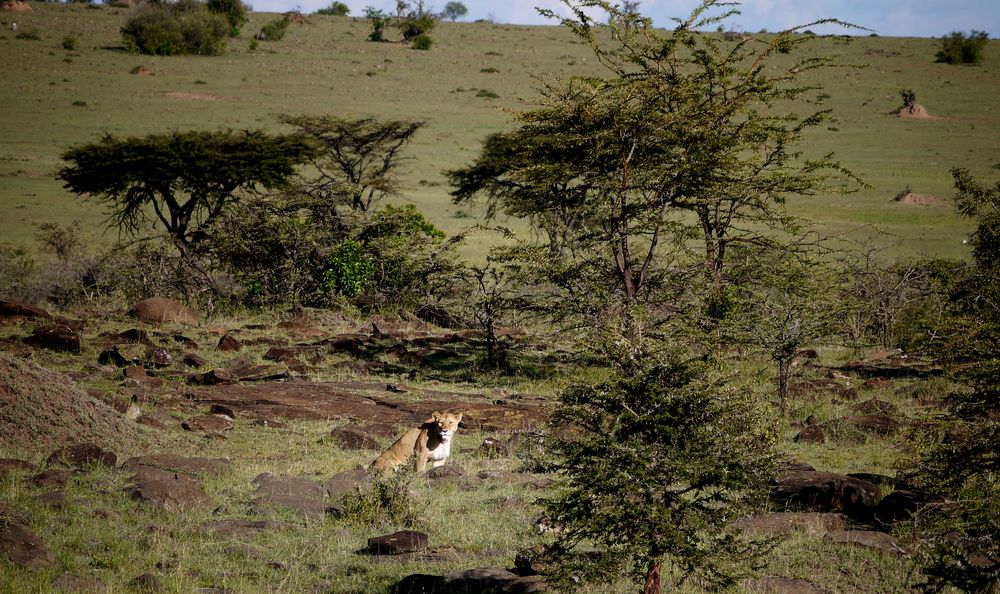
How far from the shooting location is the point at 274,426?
10.9 metres

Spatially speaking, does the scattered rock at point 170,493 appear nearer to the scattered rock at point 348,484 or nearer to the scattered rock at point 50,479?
the scattered rock at point 50,479

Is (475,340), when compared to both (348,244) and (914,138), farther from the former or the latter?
(914,138)

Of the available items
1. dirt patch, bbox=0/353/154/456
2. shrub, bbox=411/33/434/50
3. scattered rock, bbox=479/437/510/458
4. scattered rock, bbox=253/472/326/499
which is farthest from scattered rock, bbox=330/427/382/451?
shrub, bbox=411/33/434/50

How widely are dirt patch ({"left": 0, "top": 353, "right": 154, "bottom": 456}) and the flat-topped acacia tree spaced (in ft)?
36.5

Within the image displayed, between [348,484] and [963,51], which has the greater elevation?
[963,51]

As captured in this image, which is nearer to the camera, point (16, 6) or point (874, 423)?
point (874, 423)

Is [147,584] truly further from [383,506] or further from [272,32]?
[272,32]

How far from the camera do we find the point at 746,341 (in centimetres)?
1175

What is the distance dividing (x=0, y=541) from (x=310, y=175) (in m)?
35.7

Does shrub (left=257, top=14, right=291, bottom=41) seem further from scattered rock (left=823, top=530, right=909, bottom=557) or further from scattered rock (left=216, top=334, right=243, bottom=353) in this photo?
scattered rock (left=823, top=530, right=909, bottom=557)

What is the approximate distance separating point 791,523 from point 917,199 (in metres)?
34.6

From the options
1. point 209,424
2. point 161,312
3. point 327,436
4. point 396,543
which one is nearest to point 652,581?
point 396,543

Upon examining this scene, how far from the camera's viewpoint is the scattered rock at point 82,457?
8.09 m

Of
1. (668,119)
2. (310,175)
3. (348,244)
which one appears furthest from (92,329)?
(310,175)
